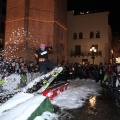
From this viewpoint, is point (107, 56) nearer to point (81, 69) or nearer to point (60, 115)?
point (81, 69)

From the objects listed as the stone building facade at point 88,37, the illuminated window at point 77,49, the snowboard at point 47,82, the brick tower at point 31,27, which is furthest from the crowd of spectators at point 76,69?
the illuminated window at point 77,49

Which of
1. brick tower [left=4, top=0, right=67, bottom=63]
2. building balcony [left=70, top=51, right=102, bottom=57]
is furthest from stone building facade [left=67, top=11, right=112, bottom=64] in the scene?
brick tower [left=4, top=0, right=67, bottom=63]

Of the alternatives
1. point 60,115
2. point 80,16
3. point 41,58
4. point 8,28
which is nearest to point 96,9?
point 80,16

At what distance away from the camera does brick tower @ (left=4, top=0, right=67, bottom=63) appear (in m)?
33.5

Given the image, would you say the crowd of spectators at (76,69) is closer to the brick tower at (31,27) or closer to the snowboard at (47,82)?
the snowboard at (47,82)

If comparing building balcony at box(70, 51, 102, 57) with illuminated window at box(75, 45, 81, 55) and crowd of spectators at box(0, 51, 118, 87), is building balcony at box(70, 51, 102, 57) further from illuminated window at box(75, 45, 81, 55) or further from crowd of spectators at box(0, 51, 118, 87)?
crowd of spectators at box(0, 51, 118, 87)

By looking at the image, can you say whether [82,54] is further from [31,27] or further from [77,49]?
[31,27]

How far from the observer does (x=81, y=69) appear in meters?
20.9

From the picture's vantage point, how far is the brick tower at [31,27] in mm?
33469

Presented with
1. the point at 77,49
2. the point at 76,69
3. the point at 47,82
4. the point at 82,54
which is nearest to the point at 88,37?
the point at 77,49

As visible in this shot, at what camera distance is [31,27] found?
33781mm

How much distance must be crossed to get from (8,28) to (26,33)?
154 inches

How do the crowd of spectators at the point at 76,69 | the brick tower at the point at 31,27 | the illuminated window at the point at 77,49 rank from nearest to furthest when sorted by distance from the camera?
1. the crowd of spectators at the point at 76,69
2. the brick tower at the point at 31,27
3. the illuminated window at the point at 77,49

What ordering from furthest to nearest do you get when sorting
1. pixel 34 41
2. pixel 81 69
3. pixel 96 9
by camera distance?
pixel 96 9 < pixel 34 41 < pixel 81 69
